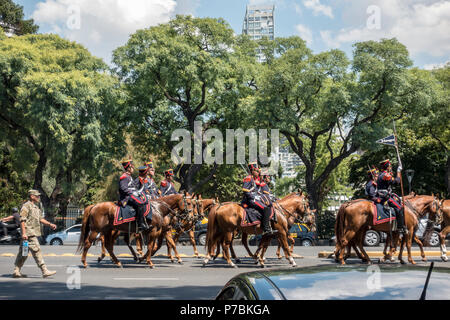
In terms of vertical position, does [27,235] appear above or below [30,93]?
below

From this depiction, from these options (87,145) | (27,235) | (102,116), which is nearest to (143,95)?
(102,116)

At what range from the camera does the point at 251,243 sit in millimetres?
27656

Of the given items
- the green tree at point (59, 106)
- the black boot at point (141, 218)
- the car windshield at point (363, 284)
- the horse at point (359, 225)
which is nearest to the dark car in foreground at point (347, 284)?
the car windshield at point (363, 284)

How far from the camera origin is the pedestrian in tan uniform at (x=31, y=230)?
39.5 feet

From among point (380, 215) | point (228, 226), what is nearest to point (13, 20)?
point (228, 226)

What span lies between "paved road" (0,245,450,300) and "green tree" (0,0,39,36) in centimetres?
3932

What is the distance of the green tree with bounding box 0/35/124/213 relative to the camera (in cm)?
2947

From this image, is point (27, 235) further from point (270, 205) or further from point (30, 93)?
point (30, 93)

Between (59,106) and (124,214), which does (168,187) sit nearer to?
(124,214)

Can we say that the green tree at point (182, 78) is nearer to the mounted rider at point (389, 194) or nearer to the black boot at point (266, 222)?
the black boot at point (266, 222)

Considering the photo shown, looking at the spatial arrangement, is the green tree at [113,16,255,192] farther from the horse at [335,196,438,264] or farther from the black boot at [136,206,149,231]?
the horse at [335,196,438,264]

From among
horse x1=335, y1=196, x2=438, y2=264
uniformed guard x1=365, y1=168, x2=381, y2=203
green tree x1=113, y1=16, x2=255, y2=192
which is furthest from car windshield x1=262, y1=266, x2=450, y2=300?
green tree x1=113, y1=16, x2=255, y2=192
